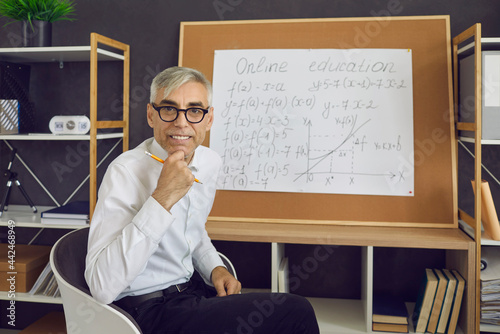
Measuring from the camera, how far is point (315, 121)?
2438mm

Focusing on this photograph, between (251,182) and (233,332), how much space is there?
3.72 ft

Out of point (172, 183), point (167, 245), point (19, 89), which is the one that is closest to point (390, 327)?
point (167, 245)

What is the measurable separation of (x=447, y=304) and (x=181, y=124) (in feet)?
4.64

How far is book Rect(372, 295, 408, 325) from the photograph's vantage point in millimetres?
2137

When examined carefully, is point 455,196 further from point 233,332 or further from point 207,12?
point 207,12

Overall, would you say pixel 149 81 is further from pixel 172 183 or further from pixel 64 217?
pixel 172 183

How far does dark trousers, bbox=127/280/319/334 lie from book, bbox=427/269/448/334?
0.90 meters

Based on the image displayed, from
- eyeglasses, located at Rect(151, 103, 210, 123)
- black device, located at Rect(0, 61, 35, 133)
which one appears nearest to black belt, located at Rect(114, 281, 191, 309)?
eyeglasses, located at Rect(151, 103, 210, 123)

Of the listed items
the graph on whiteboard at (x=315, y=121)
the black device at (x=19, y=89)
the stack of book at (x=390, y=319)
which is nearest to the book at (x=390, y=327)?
the stack of book at (x=390, y=319)

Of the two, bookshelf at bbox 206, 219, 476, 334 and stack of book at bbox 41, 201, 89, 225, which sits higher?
stack of book at bbox 41, 201, 89, 225

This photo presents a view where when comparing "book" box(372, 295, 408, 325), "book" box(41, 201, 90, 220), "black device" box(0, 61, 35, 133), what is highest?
"black device" box(0, 61, 35, 133)

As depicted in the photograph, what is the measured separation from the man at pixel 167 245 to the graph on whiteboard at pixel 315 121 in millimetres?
753

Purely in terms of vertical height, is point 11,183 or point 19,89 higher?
point 19,89

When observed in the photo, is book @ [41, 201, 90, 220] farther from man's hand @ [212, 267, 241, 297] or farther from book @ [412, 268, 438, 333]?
book @ [412, 268, 438, 333]
